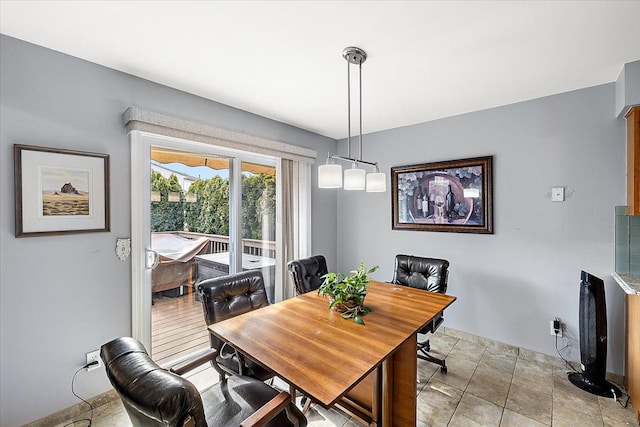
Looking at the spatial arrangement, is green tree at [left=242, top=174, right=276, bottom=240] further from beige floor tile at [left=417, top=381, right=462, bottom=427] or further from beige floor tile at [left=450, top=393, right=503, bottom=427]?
beige floor tile at [left=450, top=393, right=503, bottom=427]

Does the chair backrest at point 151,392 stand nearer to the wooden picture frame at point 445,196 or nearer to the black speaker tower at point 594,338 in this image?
the black speaker tower at point 594,338

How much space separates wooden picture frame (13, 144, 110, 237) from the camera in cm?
179

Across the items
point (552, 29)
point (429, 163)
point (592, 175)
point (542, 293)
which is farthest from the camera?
point (429, 163)

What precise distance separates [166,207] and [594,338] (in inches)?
147

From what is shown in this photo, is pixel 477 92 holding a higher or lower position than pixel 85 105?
higher

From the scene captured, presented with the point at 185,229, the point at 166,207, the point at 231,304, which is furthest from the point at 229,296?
the point at 166,207

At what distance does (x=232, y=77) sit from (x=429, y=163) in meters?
2.36

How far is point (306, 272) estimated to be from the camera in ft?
9.11

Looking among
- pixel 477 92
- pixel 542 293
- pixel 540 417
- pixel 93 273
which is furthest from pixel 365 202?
pixel 93 273

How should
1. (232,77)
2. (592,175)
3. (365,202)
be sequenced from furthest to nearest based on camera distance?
(365,202) → (592,175) → (232,77)

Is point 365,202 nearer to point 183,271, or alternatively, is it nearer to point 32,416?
point 183,271

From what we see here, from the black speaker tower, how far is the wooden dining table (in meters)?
1.13

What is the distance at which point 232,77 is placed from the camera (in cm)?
230

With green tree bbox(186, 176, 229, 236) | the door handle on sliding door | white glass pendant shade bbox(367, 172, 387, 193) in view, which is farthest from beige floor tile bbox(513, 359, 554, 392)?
the door handle on sliding door
